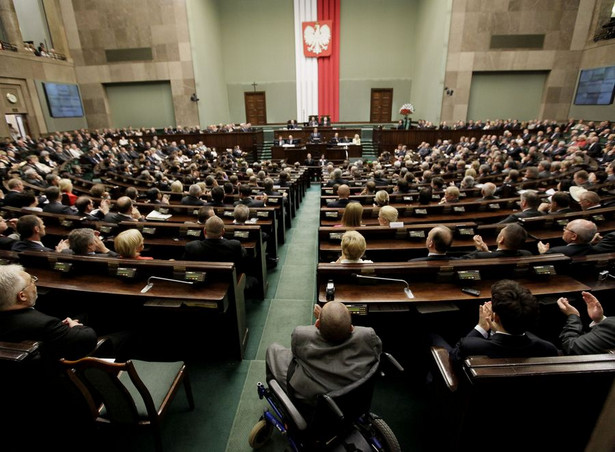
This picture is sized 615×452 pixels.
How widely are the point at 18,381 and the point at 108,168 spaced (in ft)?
28.4

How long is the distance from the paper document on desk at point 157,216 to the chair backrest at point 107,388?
3134mm

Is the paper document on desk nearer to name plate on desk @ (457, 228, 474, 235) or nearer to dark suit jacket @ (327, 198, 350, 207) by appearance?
dark suit jacket @ (327, 198, 350, 207)

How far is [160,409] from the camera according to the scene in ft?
6.19

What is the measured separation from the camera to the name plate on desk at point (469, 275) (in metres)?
2.53

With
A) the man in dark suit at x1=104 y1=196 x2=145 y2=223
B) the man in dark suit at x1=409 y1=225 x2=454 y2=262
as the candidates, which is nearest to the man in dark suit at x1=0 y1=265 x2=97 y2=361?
the man in dark suit at x1=104 y1=196 x2=145 y2=223

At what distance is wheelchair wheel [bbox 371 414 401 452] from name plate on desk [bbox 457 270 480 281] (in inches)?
50.8

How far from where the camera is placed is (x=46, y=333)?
1755 millimetres

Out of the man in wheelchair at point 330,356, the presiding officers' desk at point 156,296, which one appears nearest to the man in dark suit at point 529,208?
the man in wheelchair at point 330,356

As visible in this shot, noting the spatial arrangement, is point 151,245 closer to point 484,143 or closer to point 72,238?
point 72,238

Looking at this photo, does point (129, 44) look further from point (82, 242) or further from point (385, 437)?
point (385, 437)

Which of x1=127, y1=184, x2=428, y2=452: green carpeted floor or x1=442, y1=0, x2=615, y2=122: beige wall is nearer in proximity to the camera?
x1=127, y1=184, x2=428, y2=452: green carpeted floor

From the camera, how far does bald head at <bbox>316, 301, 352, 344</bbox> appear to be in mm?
1581

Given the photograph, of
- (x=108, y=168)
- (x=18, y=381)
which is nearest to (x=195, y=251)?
(x=18, y=381)

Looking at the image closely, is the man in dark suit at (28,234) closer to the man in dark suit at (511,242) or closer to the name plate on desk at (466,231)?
the man in dark suit at (511,242)
